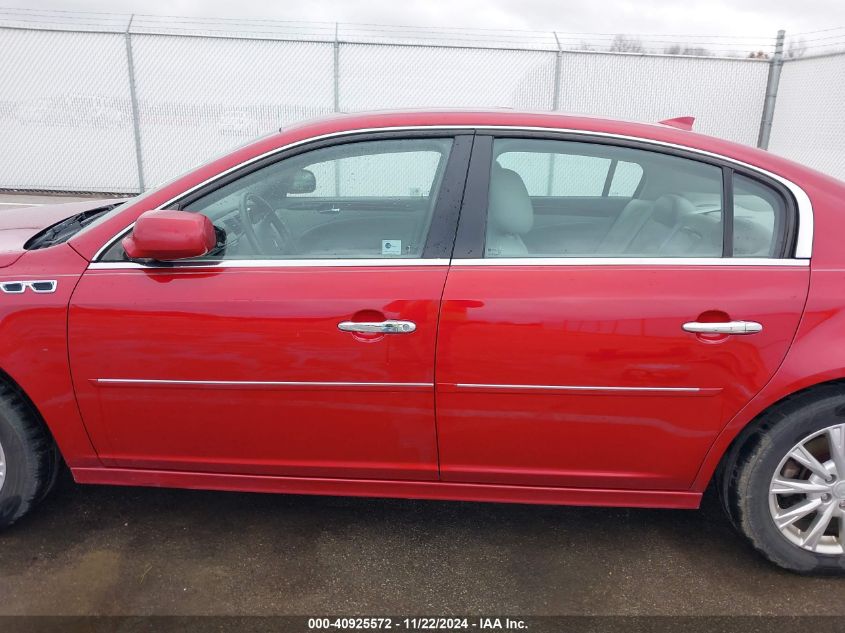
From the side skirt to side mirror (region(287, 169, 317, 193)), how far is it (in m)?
1.10

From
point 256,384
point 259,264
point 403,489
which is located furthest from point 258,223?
point 403,489

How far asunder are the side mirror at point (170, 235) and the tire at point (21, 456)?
Result: 794 mm

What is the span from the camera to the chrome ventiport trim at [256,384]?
2.20 metres

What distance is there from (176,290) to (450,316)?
95 cm

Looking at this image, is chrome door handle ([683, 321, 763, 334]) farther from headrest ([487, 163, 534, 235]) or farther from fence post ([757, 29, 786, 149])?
fence post ([757, 29, 786, 149])

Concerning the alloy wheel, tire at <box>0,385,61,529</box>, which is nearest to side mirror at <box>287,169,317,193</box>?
tire at <box>0,385,61,529</box>

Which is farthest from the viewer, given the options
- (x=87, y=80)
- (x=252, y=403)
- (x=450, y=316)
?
(x=87, y=80)

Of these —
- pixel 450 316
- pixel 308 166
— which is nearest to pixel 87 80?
pixel 308 166

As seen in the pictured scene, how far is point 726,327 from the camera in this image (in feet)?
6.91

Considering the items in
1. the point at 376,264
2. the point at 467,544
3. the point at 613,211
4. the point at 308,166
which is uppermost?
the point at 308,166

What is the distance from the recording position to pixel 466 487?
2.37 metres

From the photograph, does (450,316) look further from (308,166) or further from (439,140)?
(308,166)

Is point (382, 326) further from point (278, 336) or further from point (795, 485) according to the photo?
point (795, 485)

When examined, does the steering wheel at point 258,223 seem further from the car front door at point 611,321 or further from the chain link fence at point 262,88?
the chain link fence at point 262,88
